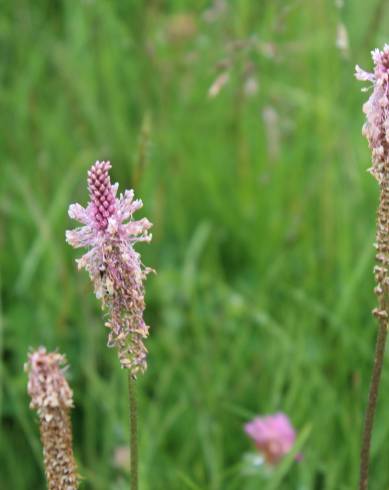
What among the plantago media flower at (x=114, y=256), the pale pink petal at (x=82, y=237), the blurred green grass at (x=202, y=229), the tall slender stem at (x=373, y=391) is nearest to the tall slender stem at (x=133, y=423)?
the plantago media flower at (x=114, y=256)

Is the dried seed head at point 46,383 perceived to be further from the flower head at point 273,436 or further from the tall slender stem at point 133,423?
the flower head at point 273,436

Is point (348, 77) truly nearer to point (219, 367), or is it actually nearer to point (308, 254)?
point (308, 254)

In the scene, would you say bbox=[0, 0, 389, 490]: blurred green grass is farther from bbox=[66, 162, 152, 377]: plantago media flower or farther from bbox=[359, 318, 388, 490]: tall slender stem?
bbox=[66, 162, 152, 377]: plantago media flower

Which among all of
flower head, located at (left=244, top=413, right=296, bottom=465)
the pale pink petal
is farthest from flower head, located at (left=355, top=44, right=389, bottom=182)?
flower head, located at (left=244, top=413, right=296, bottom=465)

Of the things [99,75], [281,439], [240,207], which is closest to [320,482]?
[281,439]

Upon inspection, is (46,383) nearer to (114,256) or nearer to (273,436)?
(114,256)
